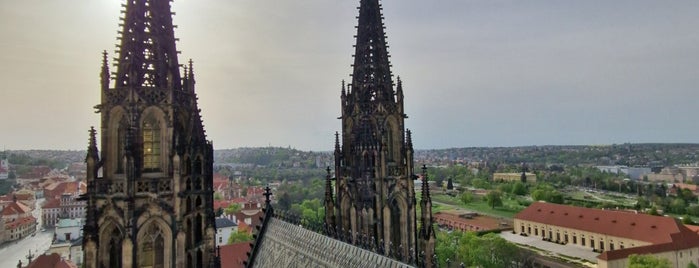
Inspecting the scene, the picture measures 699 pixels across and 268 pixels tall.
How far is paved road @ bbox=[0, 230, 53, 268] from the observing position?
86.4m

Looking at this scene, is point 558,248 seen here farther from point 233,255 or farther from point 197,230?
point 197,230

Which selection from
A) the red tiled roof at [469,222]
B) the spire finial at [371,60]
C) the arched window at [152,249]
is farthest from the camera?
the red tiled roof at [469,222]

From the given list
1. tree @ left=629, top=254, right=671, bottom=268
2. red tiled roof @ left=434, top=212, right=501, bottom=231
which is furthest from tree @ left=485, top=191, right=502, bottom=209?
tree @ left=629, top=254, right=671, bottom=268

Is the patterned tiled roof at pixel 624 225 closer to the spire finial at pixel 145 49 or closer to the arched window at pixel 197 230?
the arched window at pixel 197 230

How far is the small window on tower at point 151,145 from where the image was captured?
1772cm

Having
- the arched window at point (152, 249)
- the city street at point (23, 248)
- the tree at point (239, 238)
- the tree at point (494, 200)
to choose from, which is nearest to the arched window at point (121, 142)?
the arched window at point (152, 249)

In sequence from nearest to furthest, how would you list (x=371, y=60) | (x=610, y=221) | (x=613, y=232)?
1. (x=371, y=60)
2. (x=613, y=232)
3. (x=610, y=221)

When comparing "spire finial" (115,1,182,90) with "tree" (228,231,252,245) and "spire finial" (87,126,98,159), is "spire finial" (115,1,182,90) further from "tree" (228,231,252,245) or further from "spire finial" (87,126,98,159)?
"tree" (228,231,252,245)

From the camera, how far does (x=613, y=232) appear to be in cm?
7681

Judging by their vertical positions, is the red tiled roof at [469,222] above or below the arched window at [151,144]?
below

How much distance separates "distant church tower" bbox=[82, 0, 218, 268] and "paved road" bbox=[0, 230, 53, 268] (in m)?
81.4

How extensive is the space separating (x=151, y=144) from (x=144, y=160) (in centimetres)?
66

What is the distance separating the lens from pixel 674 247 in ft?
217

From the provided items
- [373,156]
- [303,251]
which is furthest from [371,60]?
[303,251]
